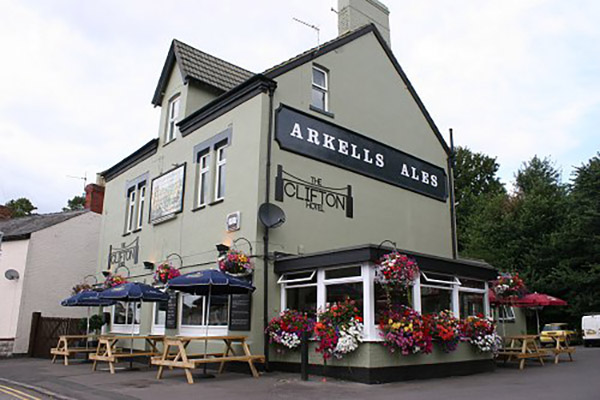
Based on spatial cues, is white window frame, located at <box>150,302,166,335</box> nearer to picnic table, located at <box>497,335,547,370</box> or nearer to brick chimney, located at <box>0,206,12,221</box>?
picnic table, located at <box>497,335,547,370</box>

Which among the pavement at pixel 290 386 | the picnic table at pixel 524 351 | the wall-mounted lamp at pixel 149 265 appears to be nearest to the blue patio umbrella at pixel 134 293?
the pavement at pixel 290 386

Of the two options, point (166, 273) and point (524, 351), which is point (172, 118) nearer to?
point (166, 273)

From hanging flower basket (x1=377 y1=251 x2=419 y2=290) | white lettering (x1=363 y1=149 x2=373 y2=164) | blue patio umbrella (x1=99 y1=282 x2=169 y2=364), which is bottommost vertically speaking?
blue patio umbrella (x1=99 y1=282 x2=169 y2=364)

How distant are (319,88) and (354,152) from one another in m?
2.20

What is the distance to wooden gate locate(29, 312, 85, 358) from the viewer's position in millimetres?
19875

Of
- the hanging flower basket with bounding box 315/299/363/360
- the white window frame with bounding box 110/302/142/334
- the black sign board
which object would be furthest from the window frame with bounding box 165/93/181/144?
the hanging flower basket with bounding box 315/299/363/360

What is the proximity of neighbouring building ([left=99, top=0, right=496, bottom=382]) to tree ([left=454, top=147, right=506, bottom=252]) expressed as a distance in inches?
848

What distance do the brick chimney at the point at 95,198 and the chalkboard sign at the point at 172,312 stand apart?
467 inches

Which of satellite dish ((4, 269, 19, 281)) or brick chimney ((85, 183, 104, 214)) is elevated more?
brick chimney ((85, 183, 104, 214))

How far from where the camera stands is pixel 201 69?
18062 mm

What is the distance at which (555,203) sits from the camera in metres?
33.2

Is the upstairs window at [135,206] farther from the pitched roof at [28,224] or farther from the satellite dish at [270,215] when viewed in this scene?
the satellite dish at [270,215]

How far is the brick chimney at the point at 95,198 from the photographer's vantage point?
26078mm

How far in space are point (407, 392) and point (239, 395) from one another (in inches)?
115
